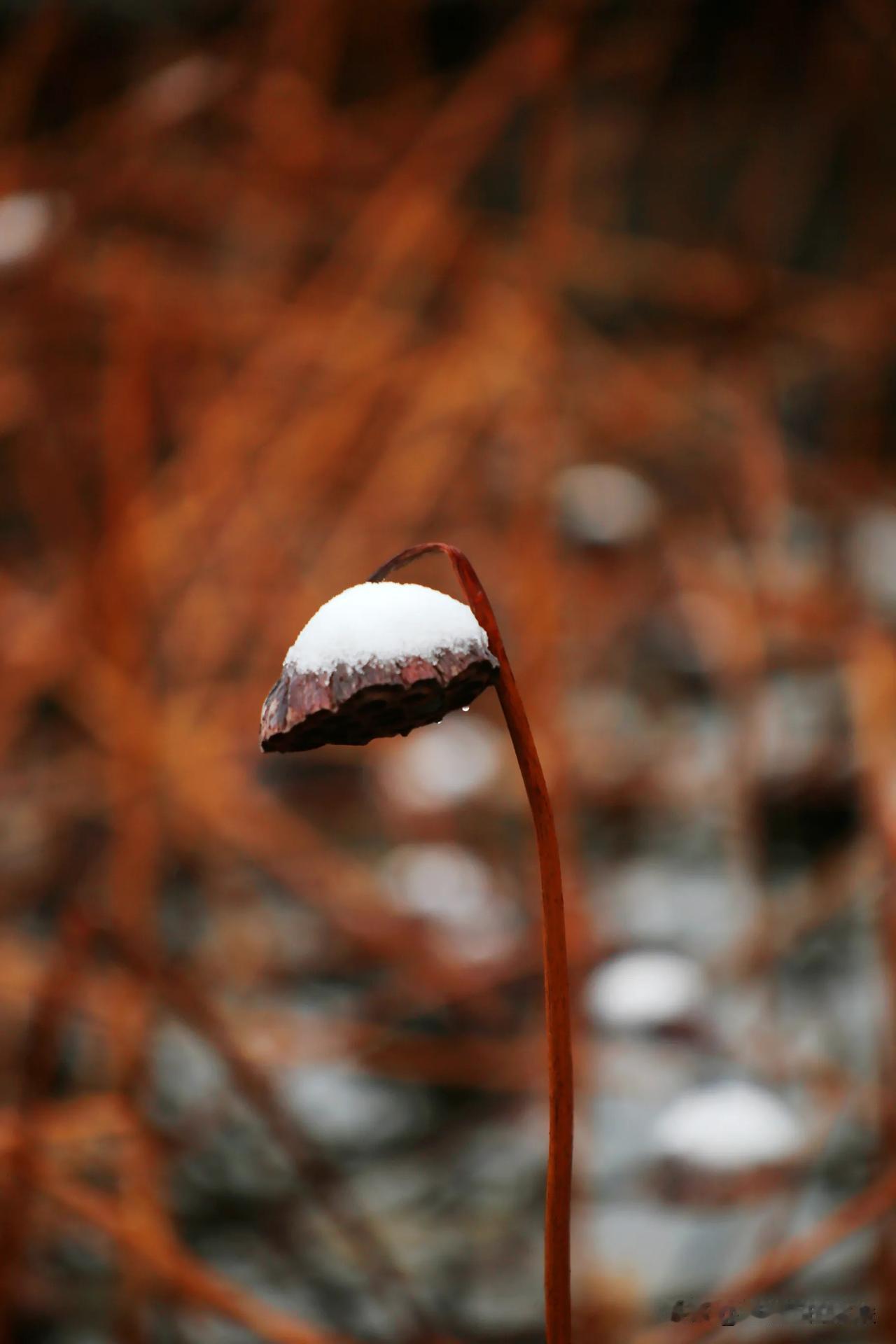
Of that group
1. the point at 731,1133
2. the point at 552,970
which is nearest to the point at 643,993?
the point at 731,1133

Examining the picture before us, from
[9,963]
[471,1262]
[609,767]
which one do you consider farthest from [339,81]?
[471,1262]

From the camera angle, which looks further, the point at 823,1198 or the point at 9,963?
the point at 9,963

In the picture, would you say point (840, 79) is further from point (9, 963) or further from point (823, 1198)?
point (9, 963)

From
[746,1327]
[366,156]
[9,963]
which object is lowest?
[746,1327]

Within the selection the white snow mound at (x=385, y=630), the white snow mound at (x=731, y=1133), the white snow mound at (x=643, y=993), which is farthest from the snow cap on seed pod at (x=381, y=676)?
the white snow mound at (x=643, y=993)

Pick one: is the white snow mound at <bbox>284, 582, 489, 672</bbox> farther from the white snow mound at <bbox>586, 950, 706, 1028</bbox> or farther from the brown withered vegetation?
the white snow mound at <bbox>586, 950, 706, 1028</bbox>

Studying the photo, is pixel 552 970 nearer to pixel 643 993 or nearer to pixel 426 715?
pixel 426 715
